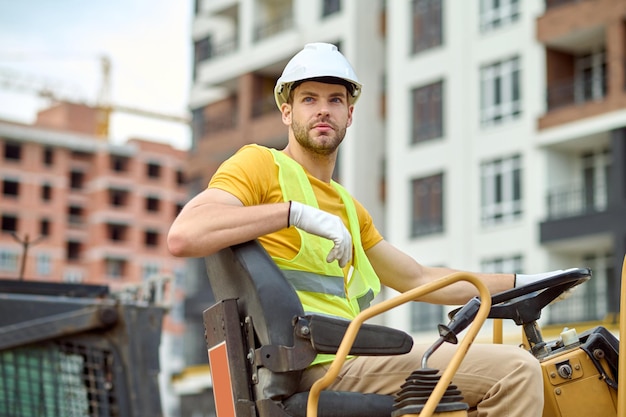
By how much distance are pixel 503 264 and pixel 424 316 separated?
366 cm

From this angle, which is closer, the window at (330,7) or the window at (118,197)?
the window at (330,7)

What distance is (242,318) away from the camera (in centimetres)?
481

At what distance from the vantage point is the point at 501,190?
136 feet

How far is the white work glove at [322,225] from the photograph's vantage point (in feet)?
15.5

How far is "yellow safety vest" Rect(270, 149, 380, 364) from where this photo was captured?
5.02 metres

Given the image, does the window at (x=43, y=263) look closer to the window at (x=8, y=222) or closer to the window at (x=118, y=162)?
the window at (x=8, y=222)

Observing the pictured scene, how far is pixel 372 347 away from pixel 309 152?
1081 mm

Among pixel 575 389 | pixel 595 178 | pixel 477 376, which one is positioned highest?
pixel 477 376

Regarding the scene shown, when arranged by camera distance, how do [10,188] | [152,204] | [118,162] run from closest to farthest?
[10,188] < [118,162] < [152,204]

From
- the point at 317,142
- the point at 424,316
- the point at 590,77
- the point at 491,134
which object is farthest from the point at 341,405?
the point at 424,316

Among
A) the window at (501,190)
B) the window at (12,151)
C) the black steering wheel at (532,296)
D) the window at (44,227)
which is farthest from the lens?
the window at (44,227)

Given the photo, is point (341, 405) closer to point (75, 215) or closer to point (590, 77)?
point (590, 77)

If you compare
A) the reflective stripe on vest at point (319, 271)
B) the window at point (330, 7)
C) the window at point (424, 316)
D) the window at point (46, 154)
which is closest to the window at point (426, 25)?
the window at point (330, 7)

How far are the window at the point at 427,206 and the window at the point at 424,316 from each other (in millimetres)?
2496
